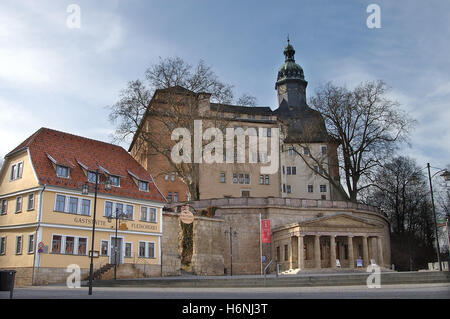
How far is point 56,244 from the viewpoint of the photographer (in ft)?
115

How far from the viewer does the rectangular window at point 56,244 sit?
114 feet

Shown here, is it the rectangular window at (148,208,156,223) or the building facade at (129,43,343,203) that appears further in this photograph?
the building facade at (129,43,343,203)

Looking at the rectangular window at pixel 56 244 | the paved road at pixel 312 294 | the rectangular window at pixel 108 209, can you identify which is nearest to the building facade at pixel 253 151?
the rectangular window at pixel 108 209

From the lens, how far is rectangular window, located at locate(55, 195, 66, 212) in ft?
117

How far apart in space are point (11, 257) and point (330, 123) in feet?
119

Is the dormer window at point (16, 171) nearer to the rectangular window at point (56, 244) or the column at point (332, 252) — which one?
the rectangular window at point (56, 244)

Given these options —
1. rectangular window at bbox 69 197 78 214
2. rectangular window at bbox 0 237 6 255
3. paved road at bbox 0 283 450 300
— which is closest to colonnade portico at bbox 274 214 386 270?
rectangular window at bbox 69 197 78 214

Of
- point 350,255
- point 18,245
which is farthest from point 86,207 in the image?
point 350,255

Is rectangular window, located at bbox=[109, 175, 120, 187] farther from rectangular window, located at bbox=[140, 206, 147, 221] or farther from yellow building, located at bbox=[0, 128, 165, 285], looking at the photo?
rectangular window, located at bbox=[140, 206, 147, 221]

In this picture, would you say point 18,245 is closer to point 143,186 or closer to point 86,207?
point 86,207

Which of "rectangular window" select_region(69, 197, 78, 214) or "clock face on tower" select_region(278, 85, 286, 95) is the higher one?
"clock face on tower" select_region(278, 85, 286, 95)

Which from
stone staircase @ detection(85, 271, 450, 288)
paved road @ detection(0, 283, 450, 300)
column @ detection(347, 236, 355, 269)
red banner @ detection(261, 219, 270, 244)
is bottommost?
paved road @ detection(0, 283, 450, 300)

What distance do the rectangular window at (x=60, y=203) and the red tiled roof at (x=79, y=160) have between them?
896 mm
